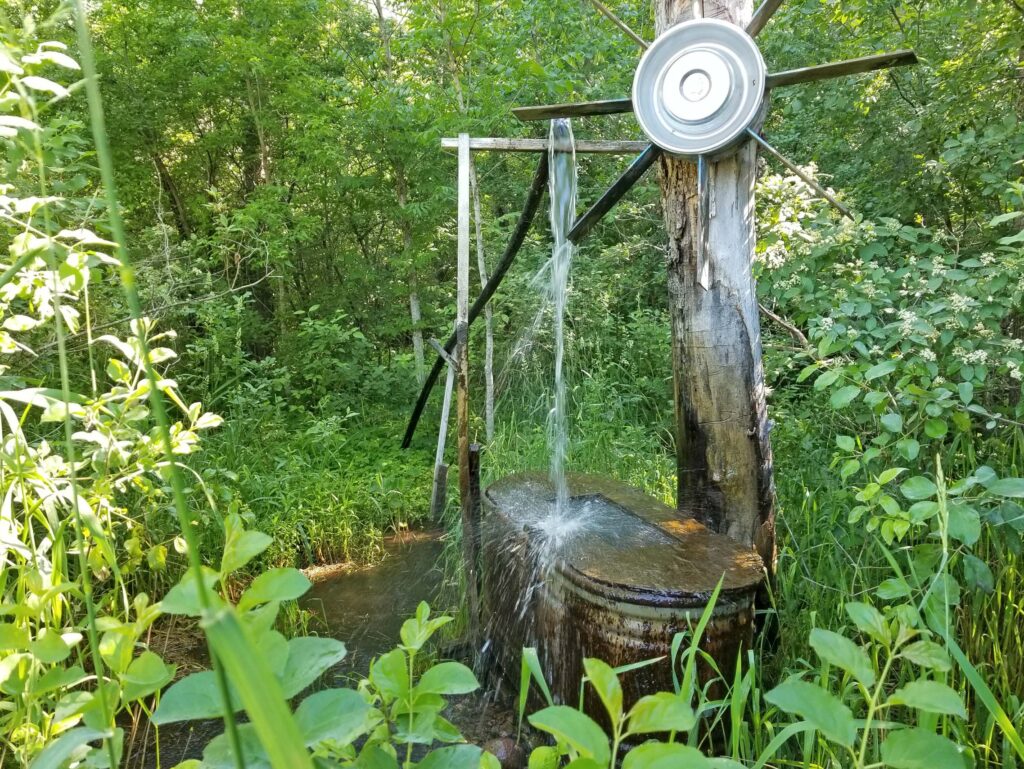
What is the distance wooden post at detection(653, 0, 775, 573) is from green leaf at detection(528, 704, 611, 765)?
1.80 meters

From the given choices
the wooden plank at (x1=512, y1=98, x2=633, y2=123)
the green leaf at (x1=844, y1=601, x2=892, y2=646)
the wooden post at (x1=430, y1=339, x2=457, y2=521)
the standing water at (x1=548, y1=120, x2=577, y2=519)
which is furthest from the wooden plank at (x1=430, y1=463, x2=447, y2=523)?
the green leaf at (x1=844, y1=601, x2=892, y2=646)

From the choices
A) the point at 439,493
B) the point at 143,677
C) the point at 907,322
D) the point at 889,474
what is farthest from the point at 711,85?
the point at 439,493

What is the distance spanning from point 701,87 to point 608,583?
155cm

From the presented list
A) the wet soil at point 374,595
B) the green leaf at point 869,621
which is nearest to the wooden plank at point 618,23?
the green leaf at point 869,621

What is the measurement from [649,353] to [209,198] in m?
5.91

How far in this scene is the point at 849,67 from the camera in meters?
1.91

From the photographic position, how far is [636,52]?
580cm

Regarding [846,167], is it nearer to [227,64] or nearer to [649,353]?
[649,353]

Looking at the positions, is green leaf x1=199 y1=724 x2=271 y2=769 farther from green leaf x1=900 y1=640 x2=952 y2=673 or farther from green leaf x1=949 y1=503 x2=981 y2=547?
green leaf x1=949 y1=503 x2=981 y2=547

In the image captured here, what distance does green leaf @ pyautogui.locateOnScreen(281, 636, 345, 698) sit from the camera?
43cm

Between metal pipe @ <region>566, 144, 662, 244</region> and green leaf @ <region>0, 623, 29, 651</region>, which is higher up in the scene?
metal pipe @ <region>566, 144, 662, 244</region>

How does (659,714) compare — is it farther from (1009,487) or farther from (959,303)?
(959,303)

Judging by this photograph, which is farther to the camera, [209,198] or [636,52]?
[209,198]

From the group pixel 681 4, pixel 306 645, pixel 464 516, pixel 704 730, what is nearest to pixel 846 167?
pixel 681 4
